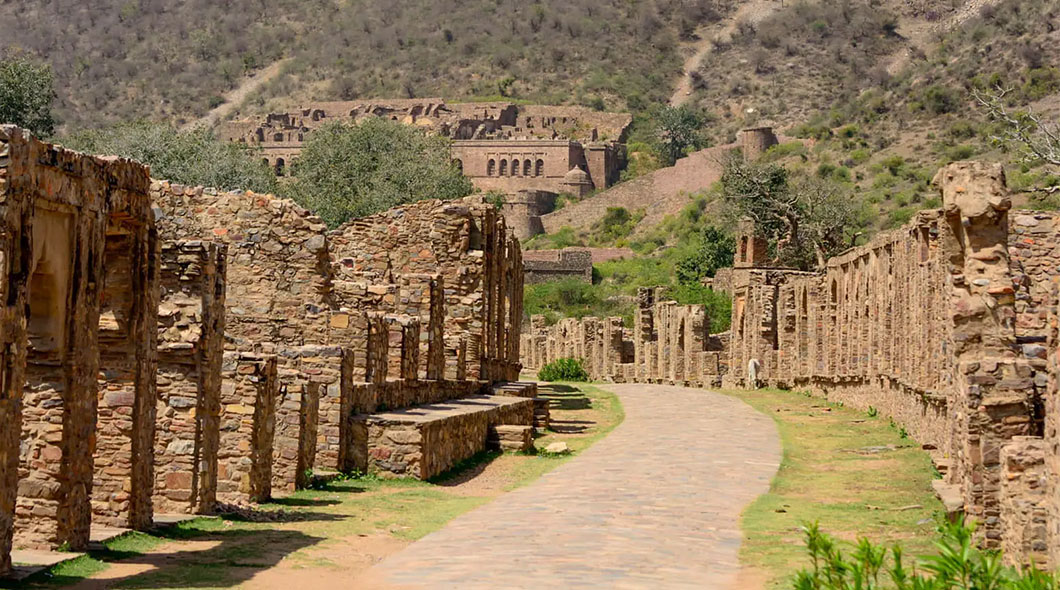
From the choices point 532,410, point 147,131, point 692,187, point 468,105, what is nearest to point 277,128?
point 468,105

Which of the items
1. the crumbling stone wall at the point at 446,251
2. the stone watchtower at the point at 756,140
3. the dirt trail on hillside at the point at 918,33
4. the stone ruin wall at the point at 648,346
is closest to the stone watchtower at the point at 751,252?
the stone ruin wall at the point at 648,346

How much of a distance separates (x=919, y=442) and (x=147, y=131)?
32.8 metres

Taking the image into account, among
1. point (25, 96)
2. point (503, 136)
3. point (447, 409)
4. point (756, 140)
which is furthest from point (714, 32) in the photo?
point (447, 409)

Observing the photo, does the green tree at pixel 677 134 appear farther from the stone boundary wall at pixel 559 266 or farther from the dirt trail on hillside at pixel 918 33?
the stone boundary wall at pixel 559 266

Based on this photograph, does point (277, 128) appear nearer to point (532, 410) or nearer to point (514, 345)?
point (514, 345)

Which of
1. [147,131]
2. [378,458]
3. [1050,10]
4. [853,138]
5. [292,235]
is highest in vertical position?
[1050,10]

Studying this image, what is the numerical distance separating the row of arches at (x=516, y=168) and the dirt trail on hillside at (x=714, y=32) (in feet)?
119

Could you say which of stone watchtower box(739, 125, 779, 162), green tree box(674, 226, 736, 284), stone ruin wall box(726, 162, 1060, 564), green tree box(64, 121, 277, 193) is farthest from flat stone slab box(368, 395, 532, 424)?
stone watchtower box(739, 125, 779, 162)

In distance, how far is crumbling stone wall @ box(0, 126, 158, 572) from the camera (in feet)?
33.4

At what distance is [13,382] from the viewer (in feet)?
33.4

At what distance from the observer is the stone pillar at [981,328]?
12797 millimetres

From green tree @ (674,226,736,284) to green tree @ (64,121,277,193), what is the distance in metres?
30.0

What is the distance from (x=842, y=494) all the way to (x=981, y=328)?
3717 millimetres

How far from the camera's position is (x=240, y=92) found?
630ft
